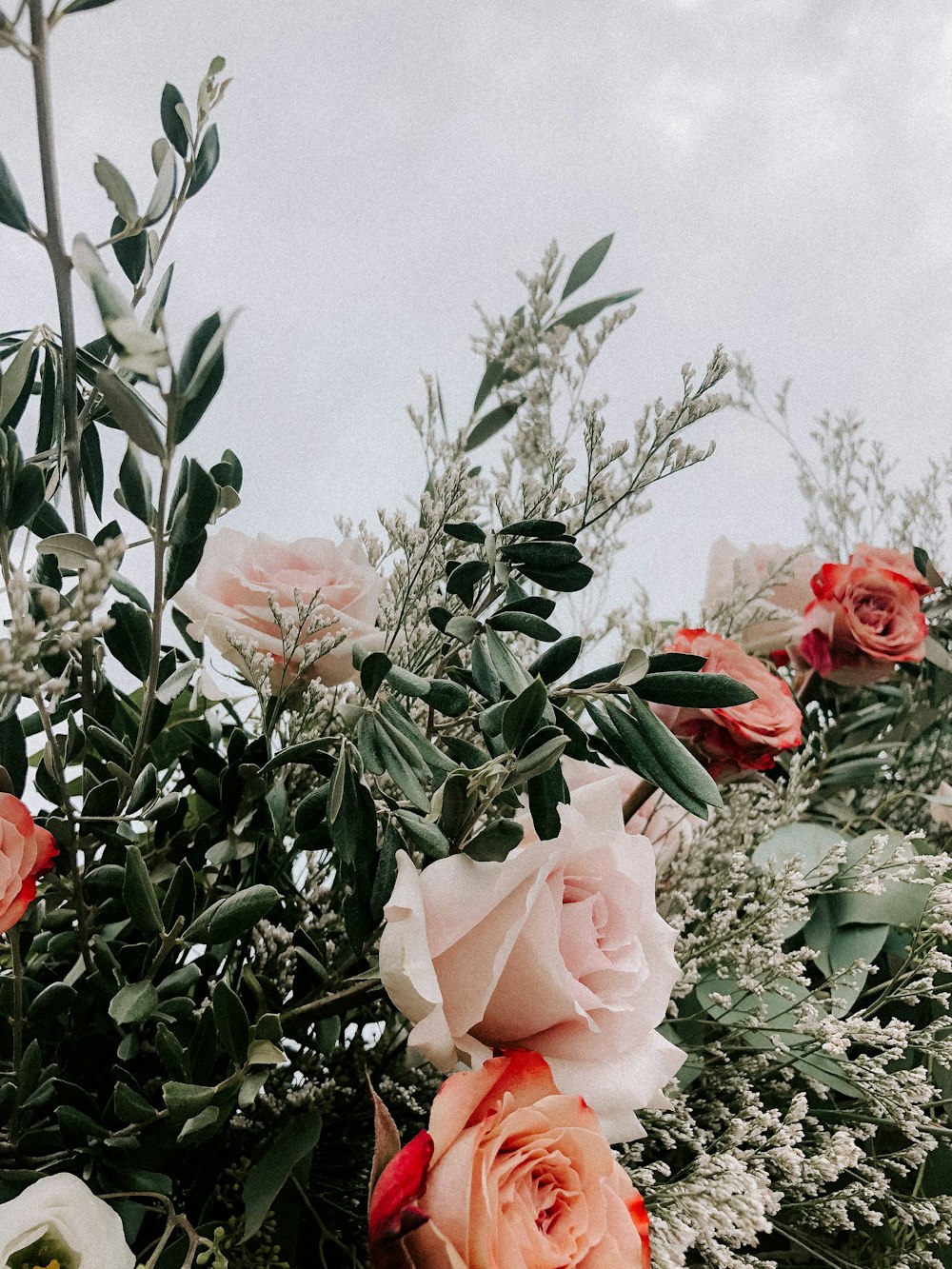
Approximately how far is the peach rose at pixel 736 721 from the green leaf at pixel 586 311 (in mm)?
226

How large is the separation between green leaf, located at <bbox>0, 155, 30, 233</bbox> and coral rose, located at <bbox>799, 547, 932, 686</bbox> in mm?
723

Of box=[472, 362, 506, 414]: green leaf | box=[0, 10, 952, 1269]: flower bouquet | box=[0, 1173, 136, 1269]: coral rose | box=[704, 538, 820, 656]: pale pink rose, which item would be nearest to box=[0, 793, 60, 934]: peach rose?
box=[0, 10, 952, 1269]: flower bouquet

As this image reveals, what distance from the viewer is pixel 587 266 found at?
0.56 metres

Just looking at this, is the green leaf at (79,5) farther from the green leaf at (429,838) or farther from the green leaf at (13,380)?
the green leaf at (429,838)

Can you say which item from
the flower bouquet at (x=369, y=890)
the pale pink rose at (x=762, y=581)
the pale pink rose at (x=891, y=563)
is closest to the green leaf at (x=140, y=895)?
the flower bouquet at (x=369, y=890)

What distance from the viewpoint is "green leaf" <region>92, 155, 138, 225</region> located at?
0.38m

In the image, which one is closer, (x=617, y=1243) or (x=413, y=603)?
(x=617, y=1243)

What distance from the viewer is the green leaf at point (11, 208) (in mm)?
346

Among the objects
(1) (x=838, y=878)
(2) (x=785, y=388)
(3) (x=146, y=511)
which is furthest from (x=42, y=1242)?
(2) (x=785, y=388)

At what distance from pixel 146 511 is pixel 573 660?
0.18 metres

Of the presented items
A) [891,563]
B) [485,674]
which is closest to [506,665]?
[485,674]

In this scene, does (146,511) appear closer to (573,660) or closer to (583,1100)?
(573,660)

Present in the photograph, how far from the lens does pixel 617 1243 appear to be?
401 millimetres

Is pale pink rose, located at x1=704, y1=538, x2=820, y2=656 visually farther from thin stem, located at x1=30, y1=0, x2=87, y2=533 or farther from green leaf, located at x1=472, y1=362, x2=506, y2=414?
thin stem, located at x1=30, y1=0, x2=87, y2=533
